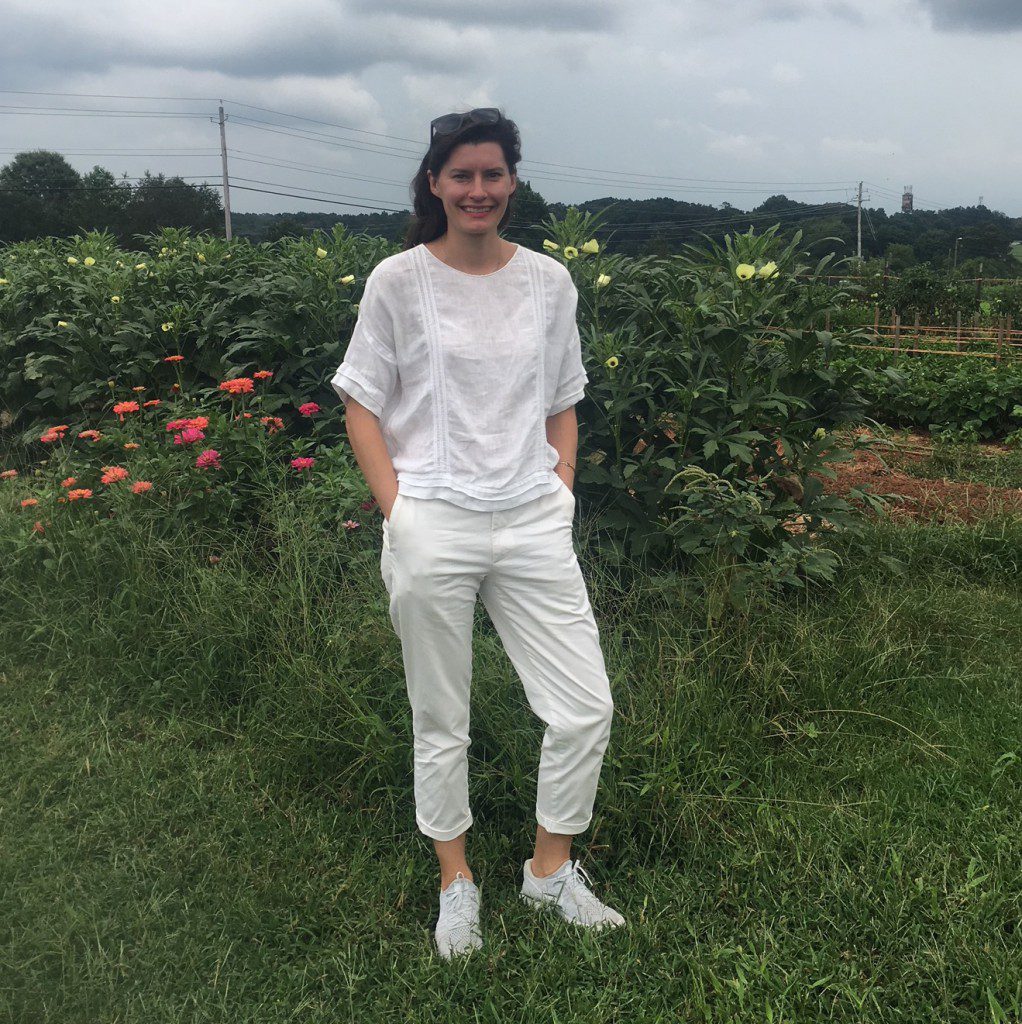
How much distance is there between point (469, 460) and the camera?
2.32m

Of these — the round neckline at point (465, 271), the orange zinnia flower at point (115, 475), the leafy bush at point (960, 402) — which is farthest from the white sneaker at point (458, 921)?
the leafy bush at point (960, 402)

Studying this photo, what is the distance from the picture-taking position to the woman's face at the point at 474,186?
2316 millimetres

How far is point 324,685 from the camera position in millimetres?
3352

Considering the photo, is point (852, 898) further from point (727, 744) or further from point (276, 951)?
point (276, 951)

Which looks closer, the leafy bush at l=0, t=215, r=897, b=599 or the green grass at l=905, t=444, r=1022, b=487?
the leafy bush at l=0, t=215, r=897, b=599

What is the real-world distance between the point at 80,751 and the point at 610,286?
2.74 meters

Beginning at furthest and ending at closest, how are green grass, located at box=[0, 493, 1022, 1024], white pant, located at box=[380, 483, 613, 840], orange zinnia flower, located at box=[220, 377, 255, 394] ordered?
orange zinnia flower, located at box=[220, 377, 255, 394] → green grass, located at box=[0, 493, 1022, 1024] → white pant, located at box=[380, 483, 613, 840]

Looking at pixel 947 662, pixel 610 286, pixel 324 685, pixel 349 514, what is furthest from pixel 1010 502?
pixel 324 685

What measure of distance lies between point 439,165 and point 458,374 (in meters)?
0.49

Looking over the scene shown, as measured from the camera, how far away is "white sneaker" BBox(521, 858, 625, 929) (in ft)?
8.59

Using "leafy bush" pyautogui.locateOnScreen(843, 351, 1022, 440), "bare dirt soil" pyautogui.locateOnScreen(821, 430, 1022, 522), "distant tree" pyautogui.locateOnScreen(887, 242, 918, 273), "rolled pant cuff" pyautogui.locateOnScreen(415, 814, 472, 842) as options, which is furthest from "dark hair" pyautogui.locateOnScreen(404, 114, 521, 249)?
"distant tree" pyautogui.locateOnScreen(887, 242, 918, 273)

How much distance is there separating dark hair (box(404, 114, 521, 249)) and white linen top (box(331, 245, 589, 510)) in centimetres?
12

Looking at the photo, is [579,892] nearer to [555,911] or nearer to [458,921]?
[555,911]

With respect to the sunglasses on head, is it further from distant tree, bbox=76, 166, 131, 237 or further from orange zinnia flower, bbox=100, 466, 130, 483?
distant tree, bbox=76, 166, 131, 237
